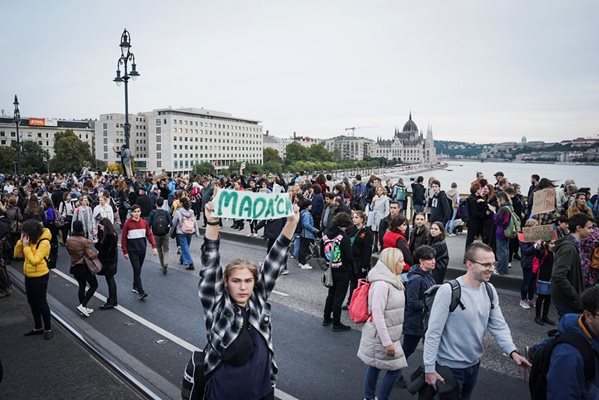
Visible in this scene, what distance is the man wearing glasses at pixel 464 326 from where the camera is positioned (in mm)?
3529

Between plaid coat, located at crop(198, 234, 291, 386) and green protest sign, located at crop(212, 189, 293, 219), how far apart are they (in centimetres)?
31

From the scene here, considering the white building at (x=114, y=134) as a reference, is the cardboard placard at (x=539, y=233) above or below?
below

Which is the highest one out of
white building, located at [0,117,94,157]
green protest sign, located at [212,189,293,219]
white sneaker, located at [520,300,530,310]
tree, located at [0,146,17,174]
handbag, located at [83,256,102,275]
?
white building, located at [0,117,94,157]

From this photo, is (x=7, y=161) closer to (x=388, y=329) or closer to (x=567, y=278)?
(x=388, y=329)

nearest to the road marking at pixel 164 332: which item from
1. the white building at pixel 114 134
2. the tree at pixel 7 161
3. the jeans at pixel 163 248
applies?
the jeans at pixel 163 248

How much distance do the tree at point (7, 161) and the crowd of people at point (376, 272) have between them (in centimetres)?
9430

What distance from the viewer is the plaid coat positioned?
2939 mm

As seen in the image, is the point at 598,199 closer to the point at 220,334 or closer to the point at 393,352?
the point at 393,352

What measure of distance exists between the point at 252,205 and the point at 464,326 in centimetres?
209

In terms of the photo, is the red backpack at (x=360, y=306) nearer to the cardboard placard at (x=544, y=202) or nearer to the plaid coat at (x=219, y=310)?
the plaid coat at (x=219, y=310)

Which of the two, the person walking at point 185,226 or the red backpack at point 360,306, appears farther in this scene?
the person walking at point 185,226

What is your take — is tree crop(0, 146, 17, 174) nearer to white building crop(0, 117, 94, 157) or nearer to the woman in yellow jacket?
white building crop(0, 117, 94, 157)

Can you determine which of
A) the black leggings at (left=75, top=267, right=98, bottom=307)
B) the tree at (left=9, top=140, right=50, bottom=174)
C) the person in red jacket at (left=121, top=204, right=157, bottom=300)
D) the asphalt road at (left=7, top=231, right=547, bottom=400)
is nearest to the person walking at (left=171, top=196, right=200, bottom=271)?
the asphalt road at (left=7, top=231, right=547, bottom=400)

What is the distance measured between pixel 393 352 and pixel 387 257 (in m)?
0.96
